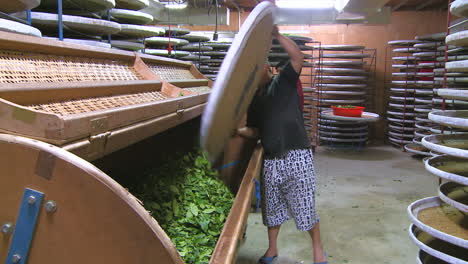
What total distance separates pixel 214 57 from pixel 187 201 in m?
4.34

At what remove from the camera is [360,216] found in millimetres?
4129

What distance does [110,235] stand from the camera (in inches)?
34.0

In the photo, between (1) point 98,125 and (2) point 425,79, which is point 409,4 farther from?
(1) point 98,125

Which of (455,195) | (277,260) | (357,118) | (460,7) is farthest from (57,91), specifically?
(357,118)

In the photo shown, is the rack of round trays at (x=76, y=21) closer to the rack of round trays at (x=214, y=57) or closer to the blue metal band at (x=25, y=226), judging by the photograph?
the blue metal band at (x=25, y=226)

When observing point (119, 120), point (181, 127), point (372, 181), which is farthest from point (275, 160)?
point (372, 181)

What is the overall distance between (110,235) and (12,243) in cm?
23

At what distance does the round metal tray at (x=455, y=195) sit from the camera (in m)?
1.78

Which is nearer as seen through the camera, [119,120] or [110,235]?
[110,235]

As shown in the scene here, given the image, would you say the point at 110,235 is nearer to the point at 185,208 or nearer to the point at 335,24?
the point at 185,208

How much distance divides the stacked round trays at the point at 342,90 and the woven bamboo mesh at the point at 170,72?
15.0 ft

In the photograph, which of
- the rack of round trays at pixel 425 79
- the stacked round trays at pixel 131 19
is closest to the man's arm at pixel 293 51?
the stacked round trays at pixel 131 19

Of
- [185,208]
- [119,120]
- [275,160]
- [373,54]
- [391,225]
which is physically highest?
[373,54]

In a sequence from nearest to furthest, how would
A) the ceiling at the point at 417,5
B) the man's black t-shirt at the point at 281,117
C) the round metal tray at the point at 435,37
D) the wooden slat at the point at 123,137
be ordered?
the wooden slat at the point at 123,137
the man's black t-shirt at the point at 281,117
the round metal tray at the point at 435,37
the ceiling at the point at 417,5
